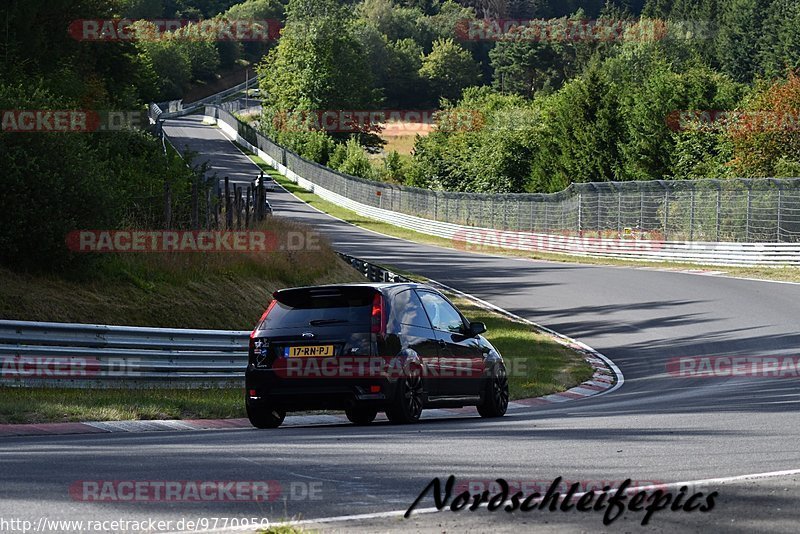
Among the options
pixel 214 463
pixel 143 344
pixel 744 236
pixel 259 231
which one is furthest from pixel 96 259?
pixel 744 236

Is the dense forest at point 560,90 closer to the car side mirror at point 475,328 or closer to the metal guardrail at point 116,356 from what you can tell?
the metal guardrail at point 116,356

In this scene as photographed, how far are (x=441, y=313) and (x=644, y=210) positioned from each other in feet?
116

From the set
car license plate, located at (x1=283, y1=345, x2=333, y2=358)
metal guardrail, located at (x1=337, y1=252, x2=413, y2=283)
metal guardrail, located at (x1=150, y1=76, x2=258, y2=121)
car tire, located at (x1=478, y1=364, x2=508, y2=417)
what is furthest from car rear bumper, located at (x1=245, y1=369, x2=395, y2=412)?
metal guardrail, located at (x1=150, y1=76, x2=258, y2=121)

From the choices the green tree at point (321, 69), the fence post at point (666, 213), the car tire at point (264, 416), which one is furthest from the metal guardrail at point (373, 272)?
the green tree at point (321, 69)

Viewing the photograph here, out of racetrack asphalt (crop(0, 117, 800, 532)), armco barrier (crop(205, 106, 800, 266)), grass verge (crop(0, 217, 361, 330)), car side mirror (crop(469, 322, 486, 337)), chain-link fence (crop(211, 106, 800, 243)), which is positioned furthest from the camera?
chain-link fence (crop(211, 106, 800, 243))

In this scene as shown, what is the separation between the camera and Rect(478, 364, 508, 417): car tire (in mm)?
14367

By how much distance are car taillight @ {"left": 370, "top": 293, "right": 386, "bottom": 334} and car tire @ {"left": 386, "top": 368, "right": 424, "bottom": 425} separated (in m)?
0.60

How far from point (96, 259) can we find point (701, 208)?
2879cm

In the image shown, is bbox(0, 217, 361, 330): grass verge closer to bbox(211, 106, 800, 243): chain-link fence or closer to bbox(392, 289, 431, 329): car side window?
bbox(392, 289, 431, 329): car side window

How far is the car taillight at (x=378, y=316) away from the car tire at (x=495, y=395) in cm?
245

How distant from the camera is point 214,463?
28.2ft

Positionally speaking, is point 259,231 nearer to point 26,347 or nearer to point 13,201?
point 13,201

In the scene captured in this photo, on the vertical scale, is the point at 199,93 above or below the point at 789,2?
below

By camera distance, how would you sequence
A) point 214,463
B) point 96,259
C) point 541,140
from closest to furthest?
point 214,463 < point 96,259 < point 541,140
